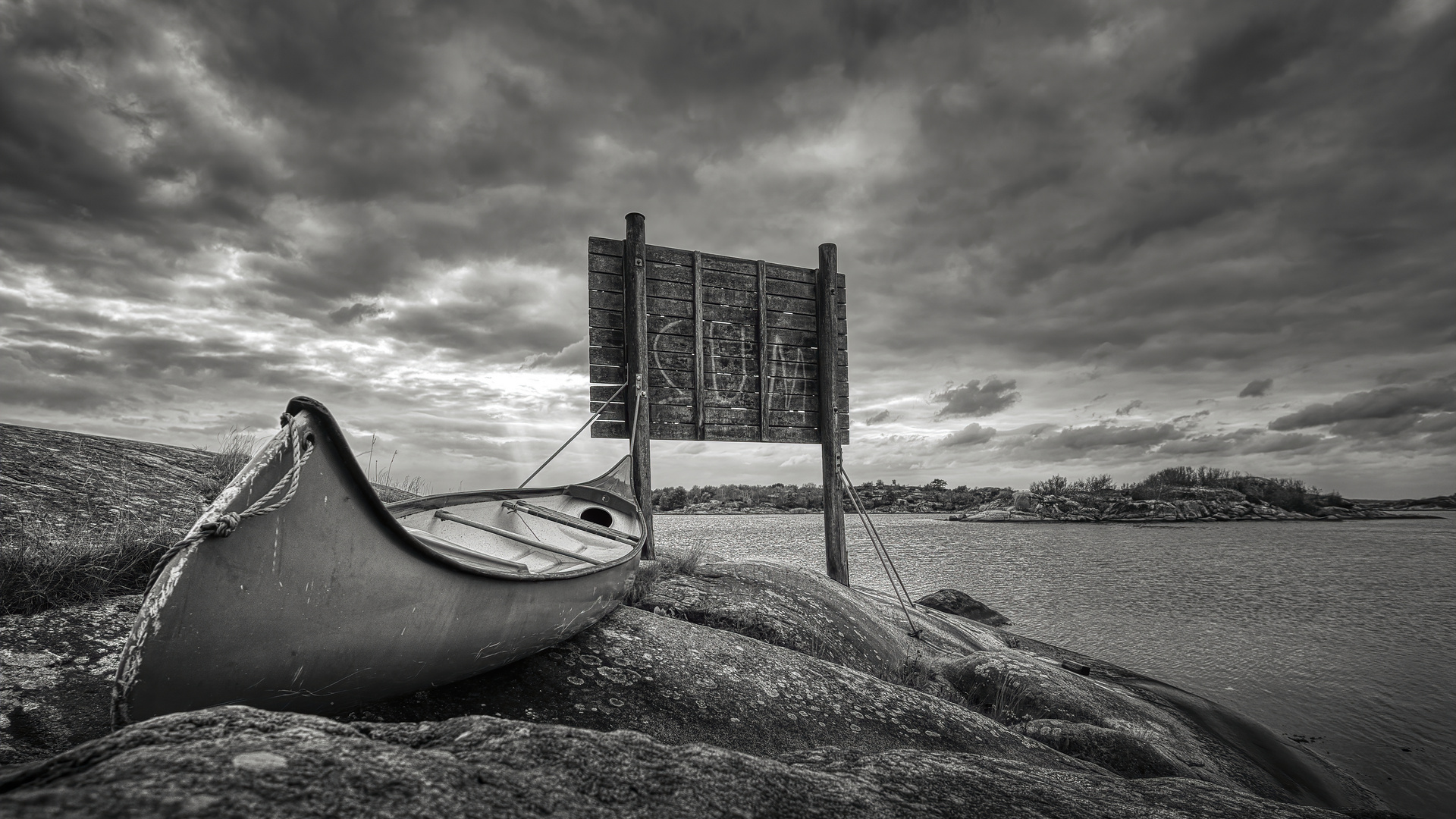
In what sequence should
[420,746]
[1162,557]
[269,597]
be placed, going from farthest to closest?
1. [1162,557]
2. [269,597]
3. [420,746]

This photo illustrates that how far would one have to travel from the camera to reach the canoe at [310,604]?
8.19ft

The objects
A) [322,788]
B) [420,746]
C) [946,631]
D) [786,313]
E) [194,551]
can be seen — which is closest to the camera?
[322,788]

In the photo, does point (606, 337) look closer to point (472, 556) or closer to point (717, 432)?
point (717, 432)

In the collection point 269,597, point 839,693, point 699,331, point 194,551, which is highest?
point 699,331

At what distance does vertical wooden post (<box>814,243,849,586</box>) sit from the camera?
10195 millimetres

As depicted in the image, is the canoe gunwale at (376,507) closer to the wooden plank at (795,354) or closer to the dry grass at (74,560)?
the dry grass at (74,560)

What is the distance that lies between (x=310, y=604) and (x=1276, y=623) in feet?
67.3

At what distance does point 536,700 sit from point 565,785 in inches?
88.7

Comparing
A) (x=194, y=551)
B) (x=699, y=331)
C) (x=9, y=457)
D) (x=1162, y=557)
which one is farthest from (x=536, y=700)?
(x=1162, y=557)

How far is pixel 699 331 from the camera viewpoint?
958cm

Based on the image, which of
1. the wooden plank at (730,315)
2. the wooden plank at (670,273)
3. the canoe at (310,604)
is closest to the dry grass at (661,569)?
the canoe at (310,604)

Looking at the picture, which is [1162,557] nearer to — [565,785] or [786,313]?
[786,313]

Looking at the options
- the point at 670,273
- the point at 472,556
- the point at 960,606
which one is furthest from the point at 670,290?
the point at 960,606

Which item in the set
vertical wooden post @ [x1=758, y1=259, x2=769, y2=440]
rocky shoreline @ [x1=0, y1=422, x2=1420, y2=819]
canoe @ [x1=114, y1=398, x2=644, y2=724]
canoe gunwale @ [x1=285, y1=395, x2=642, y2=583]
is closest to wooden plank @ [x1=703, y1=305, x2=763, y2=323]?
vertical wooden post @ [x1=758, y1=259, x2=769, y2=440]
